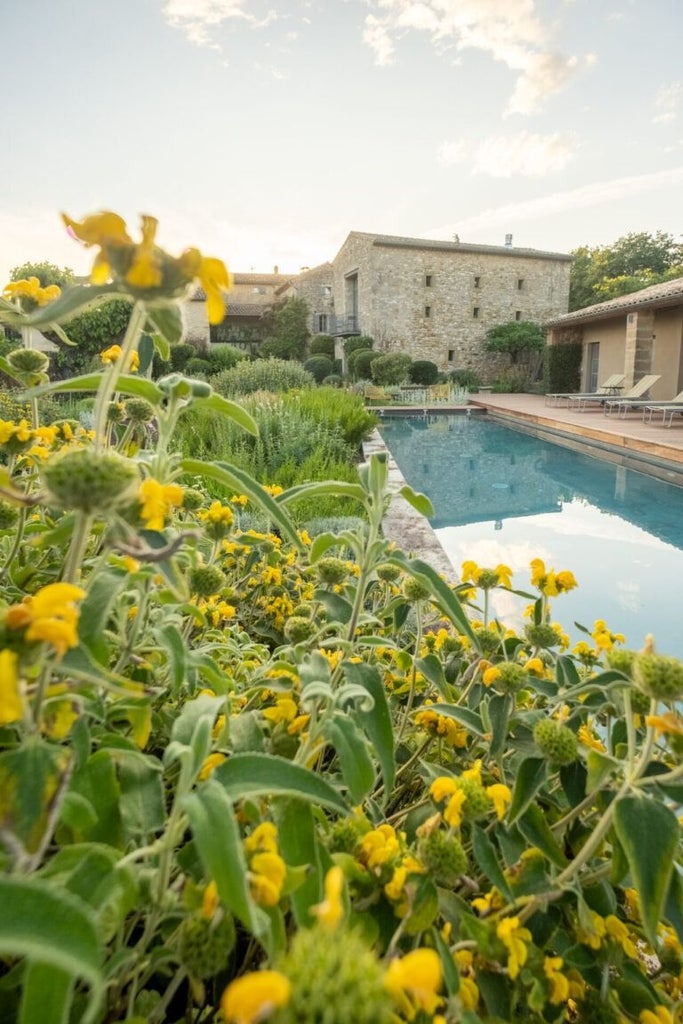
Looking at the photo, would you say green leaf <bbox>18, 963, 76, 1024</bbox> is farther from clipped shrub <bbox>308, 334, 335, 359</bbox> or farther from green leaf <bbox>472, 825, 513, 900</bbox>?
clipped shrub <bbox>308, 334, 335, 359</bbox>

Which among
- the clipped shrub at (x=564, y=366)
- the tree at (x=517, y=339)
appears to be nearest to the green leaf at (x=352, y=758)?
the clipped shrub at (x=564, y=366)

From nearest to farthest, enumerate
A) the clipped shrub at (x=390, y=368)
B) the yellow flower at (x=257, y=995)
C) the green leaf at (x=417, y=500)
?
the yellow flower at (x=257, y=995)
the green leaf at (x=417, y=500)
the clipped shrub at (x=390, y=368)

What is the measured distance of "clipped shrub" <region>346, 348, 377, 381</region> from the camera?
60.3 ft

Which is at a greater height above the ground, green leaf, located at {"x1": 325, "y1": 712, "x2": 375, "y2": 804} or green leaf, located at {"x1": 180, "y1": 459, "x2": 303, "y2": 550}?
green leaf, located at {"x1": 180, "y1": 459, "x2": 303, "y2": 550}

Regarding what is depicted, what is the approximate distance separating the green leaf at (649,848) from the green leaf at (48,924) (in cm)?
43

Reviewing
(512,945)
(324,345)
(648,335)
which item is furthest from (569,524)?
(324,345)

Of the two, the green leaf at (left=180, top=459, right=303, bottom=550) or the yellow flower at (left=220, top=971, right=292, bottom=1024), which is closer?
the yellow flower at (left=220, top=971, right=292, bottom=1024)

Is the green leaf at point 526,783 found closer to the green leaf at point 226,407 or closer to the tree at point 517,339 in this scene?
the green leaf at point 226,407

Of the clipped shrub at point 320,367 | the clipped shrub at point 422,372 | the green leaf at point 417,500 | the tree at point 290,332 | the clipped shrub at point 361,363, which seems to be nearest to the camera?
the green leaf at point 417,500

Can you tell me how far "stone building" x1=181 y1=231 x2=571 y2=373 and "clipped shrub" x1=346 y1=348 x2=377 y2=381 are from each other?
1830 millimetres

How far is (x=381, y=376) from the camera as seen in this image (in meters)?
17.4

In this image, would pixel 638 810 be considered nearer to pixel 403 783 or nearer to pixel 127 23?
pixel 403 783

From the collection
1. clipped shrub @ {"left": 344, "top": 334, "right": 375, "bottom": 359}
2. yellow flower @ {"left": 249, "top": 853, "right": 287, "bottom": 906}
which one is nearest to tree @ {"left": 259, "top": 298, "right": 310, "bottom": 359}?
→ clipped shrub @ {"left": 344, "top": 334, "right": 375, "bottom": 359}

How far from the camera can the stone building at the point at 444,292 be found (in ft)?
64.2
